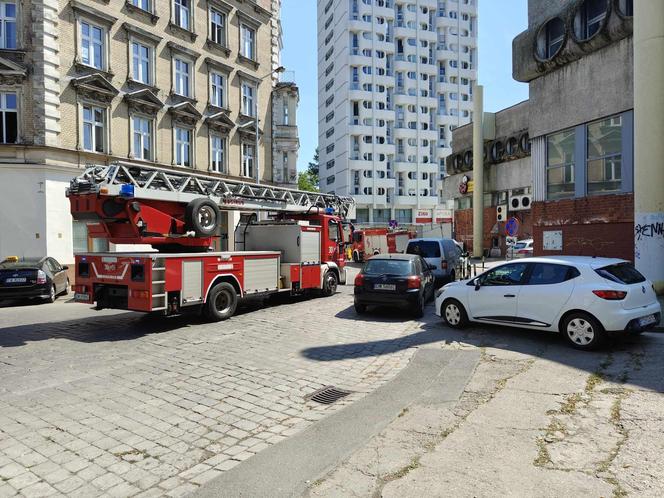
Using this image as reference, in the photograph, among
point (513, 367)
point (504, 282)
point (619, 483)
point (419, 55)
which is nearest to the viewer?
point (619, 483)

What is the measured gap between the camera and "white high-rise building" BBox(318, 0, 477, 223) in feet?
249

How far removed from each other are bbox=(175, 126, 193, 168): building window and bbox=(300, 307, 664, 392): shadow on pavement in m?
18.7

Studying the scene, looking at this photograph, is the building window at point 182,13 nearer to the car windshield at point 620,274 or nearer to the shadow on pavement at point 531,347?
the shadow on pavement at point 531,347

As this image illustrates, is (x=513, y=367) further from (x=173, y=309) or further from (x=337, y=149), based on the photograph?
(x=337, y=149)

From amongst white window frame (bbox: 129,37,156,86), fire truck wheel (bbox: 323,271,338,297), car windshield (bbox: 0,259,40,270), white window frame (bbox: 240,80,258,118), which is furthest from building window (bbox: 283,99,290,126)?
car windshield (bbox: 0,259,40,270)

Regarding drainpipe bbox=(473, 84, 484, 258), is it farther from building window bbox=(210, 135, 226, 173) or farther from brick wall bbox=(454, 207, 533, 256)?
building window bbox=(210, 135, 226, 173)

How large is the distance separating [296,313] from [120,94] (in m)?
15.3

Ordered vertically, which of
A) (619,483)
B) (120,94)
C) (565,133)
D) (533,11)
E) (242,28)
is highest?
(242,28)

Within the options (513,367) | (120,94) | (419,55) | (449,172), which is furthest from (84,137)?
(419,55)

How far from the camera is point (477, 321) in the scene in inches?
368

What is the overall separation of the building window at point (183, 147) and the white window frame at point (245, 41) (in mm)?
6811

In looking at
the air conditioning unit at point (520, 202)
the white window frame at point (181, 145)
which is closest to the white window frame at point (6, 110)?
the white window frame at point (181, 145)

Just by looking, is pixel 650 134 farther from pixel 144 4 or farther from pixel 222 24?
pixel 222 24

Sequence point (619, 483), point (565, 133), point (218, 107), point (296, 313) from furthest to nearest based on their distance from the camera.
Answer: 1. point (218, 107)
2. point (565, 133)
3. point (296, 313)
4. point (619, 483)
